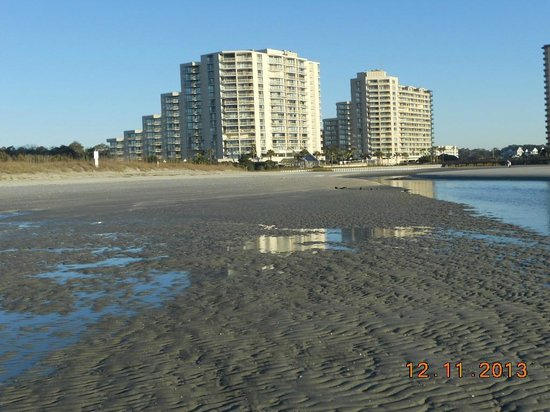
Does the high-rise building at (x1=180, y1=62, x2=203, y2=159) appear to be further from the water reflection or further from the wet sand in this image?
the wet sand

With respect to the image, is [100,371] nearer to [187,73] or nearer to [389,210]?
[389,210]

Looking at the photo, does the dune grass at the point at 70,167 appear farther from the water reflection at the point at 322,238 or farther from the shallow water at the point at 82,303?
the shallow water at the point at 82,303

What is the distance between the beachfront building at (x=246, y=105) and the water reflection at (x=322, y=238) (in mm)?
147075

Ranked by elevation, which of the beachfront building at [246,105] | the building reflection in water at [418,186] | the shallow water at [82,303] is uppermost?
the beachfront building at [246,105]

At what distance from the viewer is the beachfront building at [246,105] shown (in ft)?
566

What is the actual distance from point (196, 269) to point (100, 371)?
20.2 feet

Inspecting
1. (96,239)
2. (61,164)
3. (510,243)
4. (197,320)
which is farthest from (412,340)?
(61,164)

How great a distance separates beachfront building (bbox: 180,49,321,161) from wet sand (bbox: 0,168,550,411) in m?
151

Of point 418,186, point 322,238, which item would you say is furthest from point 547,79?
point 322,238

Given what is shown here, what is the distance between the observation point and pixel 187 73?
182125 millimetres

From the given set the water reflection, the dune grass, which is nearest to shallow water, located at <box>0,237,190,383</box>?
the water reflection
